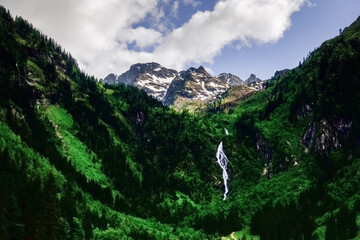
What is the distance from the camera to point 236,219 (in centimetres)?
19388

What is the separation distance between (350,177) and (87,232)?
122m

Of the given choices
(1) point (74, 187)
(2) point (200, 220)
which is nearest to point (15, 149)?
(1) point (74, 187)

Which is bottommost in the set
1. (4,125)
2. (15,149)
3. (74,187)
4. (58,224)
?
(58,224)

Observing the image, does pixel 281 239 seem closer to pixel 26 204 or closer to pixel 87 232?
pixel 87 232

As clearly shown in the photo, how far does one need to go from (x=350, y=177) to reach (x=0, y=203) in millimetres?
154347

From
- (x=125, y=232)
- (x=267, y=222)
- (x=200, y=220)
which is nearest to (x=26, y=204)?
(x=125, y=232)

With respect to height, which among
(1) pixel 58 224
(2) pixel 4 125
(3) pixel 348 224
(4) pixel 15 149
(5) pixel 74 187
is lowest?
(1) pixel 58 224

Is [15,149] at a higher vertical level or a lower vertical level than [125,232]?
higher

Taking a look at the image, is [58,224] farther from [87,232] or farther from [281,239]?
[281,239]

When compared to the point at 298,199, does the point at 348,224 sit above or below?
below

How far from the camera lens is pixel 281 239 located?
150m

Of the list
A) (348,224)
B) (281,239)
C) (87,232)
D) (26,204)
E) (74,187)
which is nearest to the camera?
(26,204)

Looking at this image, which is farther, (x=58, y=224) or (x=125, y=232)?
(x=125, y=232)

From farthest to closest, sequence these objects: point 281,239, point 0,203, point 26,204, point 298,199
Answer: point 298,199 → point 281,239 → point 26,204 → point 0,203
